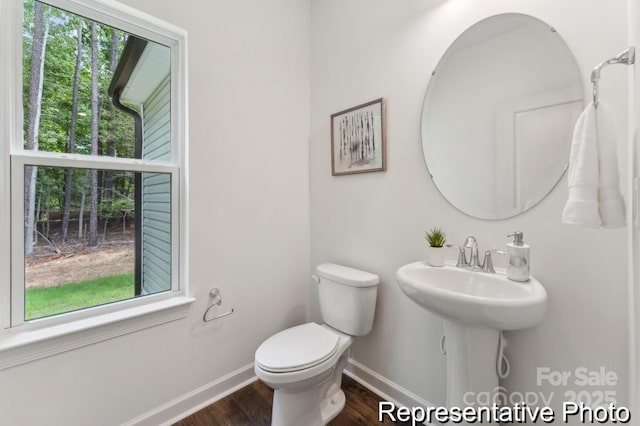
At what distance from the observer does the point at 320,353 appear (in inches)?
50.8

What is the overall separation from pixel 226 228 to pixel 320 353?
0.90m

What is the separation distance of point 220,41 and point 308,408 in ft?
6.88

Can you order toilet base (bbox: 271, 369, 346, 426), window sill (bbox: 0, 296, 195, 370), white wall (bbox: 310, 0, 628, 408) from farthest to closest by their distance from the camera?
1. toilet base (bbox: 271, 369, 346, 426)
2. window sill (bbox: 0, 296, 195, 370)
3. white wall (bbox: 310, 0, 628, 408)

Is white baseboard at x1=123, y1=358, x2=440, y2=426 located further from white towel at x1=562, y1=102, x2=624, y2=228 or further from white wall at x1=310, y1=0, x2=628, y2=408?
white towel at x1=562, y1=102, x2=624, y2=228

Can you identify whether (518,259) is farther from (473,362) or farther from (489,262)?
(473,362)

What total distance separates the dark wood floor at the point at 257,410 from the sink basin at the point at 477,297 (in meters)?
0.87

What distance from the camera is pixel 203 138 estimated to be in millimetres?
1534

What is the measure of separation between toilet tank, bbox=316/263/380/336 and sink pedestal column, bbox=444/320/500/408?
20.3 inches

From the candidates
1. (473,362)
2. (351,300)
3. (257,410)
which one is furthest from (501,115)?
(257,410)

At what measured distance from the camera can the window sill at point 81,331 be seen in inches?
41.4

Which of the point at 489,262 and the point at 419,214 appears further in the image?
the point at 419,214

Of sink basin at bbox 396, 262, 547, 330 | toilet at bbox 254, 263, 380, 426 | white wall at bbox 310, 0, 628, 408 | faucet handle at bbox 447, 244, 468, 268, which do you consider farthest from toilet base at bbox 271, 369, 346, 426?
faucet handle at bbox 447, 244, 468, 268

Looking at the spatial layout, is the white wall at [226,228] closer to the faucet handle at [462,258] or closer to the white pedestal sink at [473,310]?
the white pedestal sink at [473,310]

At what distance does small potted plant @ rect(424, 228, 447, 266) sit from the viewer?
1.25m
